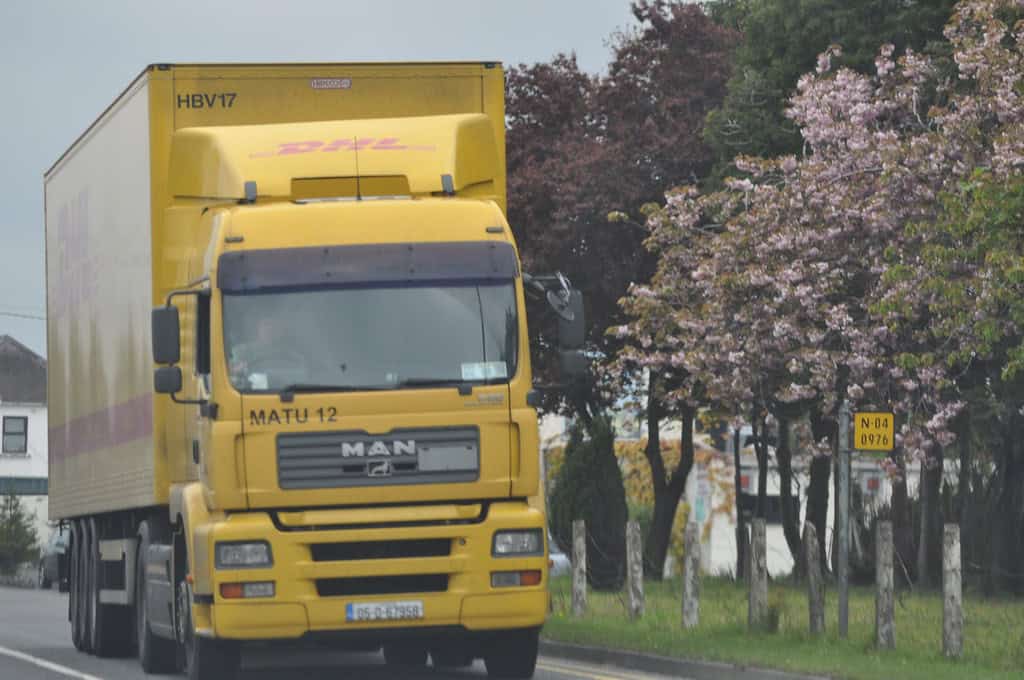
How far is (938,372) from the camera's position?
95.6 ft

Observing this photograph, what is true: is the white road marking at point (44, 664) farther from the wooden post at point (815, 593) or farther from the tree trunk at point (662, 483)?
the tree trunk at point (662, 483)

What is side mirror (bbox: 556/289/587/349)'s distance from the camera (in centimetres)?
1625

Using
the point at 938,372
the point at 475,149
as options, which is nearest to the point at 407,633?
the point at 475,149

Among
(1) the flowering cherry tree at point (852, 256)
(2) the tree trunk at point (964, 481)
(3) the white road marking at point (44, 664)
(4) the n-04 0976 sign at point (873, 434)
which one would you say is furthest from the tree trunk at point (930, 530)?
(3) the white road marking at point (44, 664)

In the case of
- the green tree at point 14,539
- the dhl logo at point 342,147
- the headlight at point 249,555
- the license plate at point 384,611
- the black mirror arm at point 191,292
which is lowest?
the green tree at point 14,539

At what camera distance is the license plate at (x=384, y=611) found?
15.7 meters

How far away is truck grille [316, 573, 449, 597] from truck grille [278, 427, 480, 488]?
0.69m

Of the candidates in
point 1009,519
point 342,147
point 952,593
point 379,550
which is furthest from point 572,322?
point 1009,519

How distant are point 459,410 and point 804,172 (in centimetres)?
1609

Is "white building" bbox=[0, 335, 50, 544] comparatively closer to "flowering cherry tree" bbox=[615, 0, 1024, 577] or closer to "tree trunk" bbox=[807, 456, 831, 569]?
"tree trunk" bbox=[807, 456, 831, 569]

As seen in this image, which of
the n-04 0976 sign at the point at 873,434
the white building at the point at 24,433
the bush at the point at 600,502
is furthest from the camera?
the white building at the point at 24,433

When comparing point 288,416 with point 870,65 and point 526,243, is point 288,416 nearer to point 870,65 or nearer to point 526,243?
point 870,65

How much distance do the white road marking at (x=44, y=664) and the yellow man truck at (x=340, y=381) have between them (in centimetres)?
193

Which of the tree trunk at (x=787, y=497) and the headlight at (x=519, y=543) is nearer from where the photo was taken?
the headlight at (x=519, y=543)
